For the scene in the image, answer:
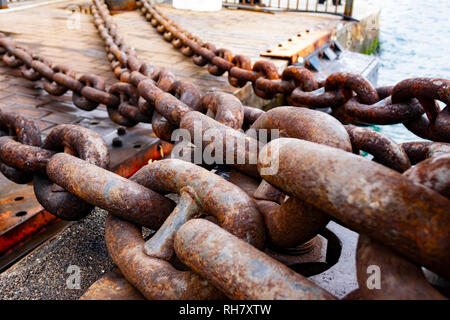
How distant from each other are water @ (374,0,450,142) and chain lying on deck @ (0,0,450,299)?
257 cm

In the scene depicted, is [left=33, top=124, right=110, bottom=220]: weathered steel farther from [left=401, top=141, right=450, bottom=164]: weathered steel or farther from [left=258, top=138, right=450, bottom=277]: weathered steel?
[left=401, top=141, right=450, bottom=164]: weathered steel

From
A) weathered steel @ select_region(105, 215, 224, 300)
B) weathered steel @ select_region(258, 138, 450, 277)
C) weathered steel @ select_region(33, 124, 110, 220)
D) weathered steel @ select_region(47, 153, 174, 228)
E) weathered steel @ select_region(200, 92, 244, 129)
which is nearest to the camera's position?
weathered steel @ select_region(258, 138, 450, 277)

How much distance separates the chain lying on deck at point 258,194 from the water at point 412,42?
101 inches

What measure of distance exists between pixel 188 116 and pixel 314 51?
10.4 ft

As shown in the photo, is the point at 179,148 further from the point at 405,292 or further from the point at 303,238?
the point at 405,292

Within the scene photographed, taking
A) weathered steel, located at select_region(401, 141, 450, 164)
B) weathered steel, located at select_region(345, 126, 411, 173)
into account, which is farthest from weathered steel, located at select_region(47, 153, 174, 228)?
weathered steel, located at select_region(401, 141, 450, 164)

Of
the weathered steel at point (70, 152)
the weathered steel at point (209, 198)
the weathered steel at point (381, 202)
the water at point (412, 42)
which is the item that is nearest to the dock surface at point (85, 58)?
the weathered steel at point (70, 152)

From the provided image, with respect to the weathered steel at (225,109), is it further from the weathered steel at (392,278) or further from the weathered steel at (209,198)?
the weathered steel at (392,278)

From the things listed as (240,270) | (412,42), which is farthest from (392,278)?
(412,42)

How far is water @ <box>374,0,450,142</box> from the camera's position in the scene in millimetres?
5188

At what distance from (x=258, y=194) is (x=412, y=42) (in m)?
6.69

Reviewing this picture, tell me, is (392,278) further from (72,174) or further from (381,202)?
(72,174)

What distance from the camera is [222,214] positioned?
3.00 ft

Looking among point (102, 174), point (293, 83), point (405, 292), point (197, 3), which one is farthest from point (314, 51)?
point (405, 292)
